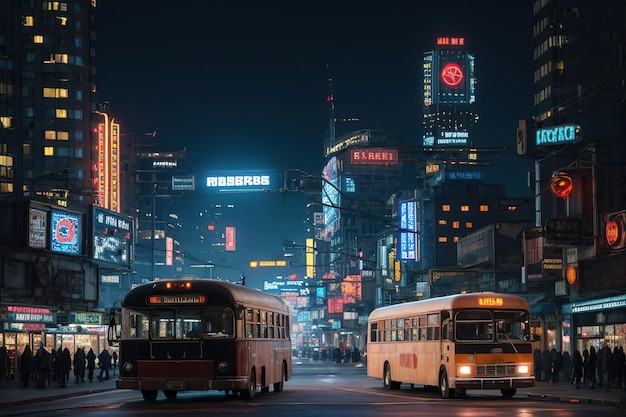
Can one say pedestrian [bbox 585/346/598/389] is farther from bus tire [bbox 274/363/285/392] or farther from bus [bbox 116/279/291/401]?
bus [bbox 116/279/291/401]

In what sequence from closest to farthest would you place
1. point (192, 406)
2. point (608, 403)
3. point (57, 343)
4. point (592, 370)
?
point (192, 406) → point (608, 403) → point (592, 370) → point (57, 343)

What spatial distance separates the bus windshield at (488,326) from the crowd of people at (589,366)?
7677mm

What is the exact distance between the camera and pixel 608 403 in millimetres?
31641

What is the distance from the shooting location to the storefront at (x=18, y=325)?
51.7 meters

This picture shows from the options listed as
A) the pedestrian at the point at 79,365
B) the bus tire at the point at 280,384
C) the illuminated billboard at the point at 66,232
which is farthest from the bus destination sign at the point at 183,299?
the illuminated billboard at the point at 66,232

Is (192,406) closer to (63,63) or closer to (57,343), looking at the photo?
(57,343)

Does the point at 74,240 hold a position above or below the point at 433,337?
above

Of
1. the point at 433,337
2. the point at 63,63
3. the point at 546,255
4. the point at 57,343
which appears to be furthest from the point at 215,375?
the point at 63,63

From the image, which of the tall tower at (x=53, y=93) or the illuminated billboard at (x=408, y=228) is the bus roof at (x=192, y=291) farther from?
the tall tower at (x=53, y=93)

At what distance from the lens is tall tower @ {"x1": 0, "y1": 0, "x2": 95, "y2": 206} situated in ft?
517

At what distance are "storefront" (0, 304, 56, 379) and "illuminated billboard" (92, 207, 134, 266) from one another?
7863mm

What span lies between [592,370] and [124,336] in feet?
64.8

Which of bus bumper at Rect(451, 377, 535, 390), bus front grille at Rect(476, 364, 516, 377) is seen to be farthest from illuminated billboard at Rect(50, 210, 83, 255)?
bus front grille at Rect(476, 364, 516, 377)

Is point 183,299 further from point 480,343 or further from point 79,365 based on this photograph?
point 79,365
